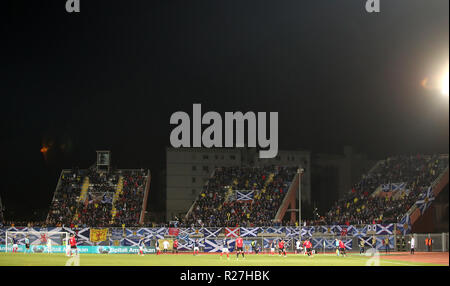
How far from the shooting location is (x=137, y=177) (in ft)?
174

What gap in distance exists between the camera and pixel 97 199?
50.0m

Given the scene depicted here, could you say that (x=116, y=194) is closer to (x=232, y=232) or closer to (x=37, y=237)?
(x=37, y=237)

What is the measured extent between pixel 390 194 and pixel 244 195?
11.8m

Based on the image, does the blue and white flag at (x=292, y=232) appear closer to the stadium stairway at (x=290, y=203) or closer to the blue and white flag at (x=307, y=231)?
the blue and white flag at (x=307, y=231)

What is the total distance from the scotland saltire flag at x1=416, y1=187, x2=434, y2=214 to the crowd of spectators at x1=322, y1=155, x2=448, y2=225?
48cm

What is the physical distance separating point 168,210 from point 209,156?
579 cm

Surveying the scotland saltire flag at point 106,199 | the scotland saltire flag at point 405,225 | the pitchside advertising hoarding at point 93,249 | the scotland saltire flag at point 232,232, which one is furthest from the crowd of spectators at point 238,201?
the scotland saltire flag at point 405,225

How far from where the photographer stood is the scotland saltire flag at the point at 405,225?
45062 millimetres

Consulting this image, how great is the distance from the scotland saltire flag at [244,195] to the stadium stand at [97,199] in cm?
765

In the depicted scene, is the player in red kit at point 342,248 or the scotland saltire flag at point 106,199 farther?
the scotland saltire flag at point 106,199

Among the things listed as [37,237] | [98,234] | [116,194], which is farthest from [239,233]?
[37,237]

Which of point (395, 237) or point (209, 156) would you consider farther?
point (209, 156)
